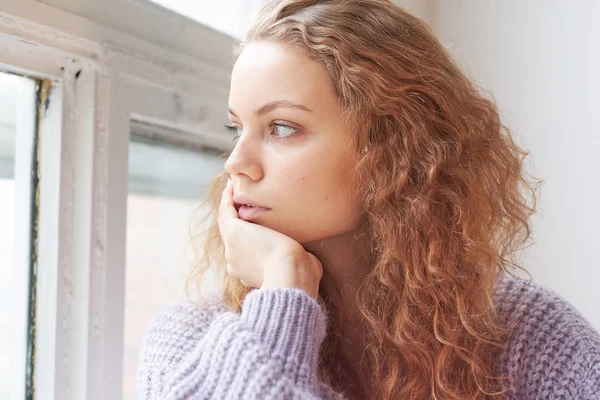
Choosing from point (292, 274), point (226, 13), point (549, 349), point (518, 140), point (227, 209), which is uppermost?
point (226, 13)

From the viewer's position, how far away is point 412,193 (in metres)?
0.94

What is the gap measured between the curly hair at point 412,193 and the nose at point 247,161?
128 mm

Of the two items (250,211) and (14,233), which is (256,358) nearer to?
(250,211)

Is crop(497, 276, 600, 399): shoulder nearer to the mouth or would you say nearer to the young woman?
the young woman

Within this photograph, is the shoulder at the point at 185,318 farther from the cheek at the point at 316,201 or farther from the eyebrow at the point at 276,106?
the eyebrow at the point at 276,106

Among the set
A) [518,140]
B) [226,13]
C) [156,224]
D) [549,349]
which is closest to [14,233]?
[156,224]

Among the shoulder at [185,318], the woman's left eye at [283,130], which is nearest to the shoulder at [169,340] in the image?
the shoulder at [185,318]

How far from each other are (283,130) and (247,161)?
0.06m

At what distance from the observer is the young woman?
0.89 metres

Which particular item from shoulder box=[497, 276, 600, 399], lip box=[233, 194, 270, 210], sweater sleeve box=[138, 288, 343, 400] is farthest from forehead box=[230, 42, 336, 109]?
shoulder box=[497, 276, 600, 399]

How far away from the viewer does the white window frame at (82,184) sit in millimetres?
992

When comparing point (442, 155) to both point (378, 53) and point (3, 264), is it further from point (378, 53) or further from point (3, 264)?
point (3, 264)

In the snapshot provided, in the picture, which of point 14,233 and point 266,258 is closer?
point 266,258

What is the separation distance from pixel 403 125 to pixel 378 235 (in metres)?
0.15
